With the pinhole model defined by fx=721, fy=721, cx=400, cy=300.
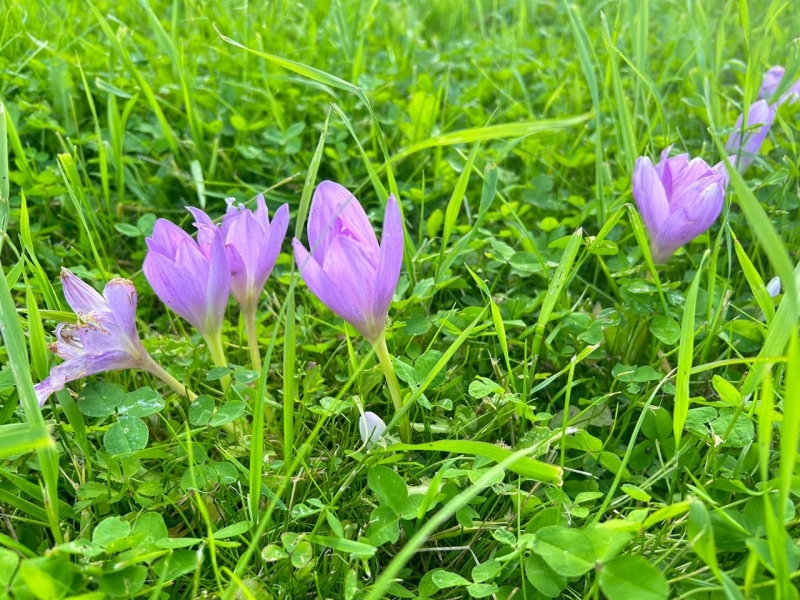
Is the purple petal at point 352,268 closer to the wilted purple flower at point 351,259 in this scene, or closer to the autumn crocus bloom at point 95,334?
the wilted purple flower at point 351,259

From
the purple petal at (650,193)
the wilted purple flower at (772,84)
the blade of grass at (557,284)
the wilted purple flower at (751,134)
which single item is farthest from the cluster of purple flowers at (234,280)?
the wilted purple flower at (772,84)

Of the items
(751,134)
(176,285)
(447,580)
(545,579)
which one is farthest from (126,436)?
(751,134)

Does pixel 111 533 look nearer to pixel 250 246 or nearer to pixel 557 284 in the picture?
pixel 250 246

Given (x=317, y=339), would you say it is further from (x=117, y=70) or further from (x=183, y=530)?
(x=117, y=70)

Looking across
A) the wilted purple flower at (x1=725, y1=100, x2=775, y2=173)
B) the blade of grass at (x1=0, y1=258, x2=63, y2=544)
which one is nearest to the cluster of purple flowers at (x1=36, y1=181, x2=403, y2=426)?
the blade of grass at (x1=0, y1=258, x2=63, y2=544)

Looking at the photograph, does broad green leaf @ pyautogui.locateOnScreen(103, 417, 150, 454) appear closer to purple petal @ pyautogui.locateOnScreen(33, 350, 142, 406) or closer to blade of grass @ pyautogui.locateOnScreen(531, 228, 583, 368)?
purple petal @ pyautogui.locateOnScreen(33, 350, 142, 406)
